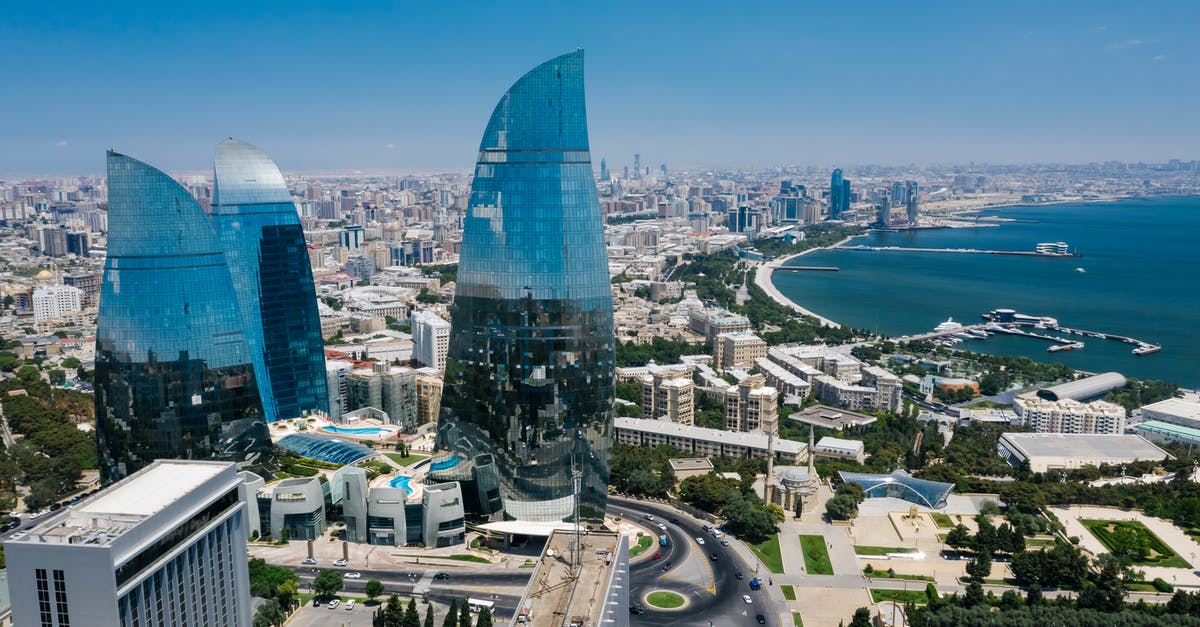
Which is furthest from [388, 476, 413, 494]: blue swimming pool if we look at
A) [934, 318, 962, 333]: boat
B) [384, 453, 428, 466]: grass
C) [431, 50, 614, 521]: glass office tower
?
[934, 318, 962, 333]: boat

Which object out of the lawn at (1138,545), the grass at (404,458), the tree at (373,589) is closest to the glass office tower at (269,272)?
the grass at (404,458)

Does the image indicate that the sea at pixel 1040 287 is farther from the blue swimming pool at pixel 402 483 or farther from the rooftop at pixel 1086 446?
the blue swimming pool at pixel 402 483

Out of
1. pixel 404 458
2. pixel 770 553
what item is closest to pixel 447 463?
pixel 404 458

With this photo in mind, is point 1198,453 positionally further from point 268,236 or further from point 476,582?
point 268,236

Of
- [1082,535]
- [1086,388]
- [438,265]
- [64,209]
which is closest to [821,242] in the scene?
[438,265]

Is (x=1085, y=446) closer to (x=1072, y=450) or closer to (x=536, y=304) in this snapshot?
(x=1072, y=450)

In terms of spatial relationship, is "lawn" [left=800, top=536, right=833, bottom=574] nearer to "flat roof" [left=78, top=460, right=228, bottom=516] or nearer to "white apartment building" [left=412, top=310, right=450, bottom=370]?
"flat roof" [left=78, top=460, right=228, bottom=516]

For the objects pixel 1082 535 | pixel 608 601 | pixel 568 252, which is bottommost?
pixel 1082 535
